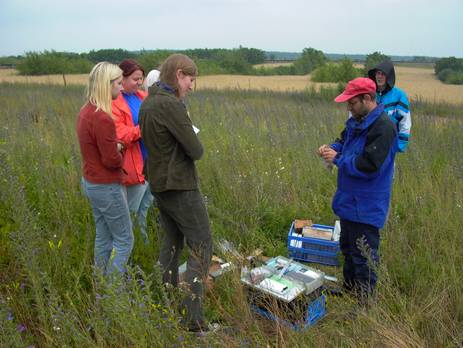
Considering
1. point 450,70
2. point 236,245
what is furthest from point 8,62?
point 236,245

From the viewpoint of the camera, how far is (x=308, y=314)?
7.97 feet

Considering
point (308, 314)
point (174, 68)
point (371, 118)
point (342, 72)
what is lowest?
point (308, 314)

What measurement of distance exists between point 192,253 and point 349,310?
1.11 m

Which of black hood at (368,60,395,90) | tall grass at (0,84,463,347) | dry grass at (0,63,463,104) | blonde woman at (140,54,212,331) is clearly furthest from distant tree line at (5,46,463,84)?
blonde woman at (140,54,212,331)

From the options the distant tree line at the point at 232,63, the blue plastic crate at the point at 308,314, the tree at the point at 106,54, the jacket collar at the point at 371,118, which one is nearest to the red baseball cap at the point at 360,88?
the jacket collar at the point at 371,118

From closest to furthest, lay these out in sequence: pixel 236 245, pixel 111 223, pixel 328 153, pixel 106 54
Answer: pixel 111 223
pixel 328 153
pixel 236 245
pixel 106 54

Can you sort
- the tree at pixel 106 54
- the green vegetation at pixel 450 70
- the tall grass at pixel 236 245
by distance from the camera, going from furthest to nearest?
the tree at pixel 106 54, the green vegetation at pixel 450 70, the tall grass at pixel 236 245

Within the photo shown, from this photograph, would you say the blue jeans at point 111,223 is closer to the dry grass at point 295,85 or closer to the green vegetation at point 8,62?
the dry grass at point 295,85

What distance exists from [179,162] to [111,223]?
0.78m

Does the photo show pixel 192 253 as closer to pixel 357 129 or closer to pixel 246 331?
pixel 246 331

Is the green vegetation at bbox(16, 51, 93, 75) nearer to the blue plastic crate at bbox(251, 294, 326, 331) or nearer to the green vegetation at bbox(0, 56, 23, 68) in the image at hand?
the green vegetation at bbox(0, 56, 23, 68)

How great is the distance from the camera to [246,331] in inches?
86.3

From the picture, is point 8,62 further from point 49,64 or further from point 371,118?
point 371,118

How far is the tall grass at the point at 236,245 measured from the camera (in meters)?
2.01
